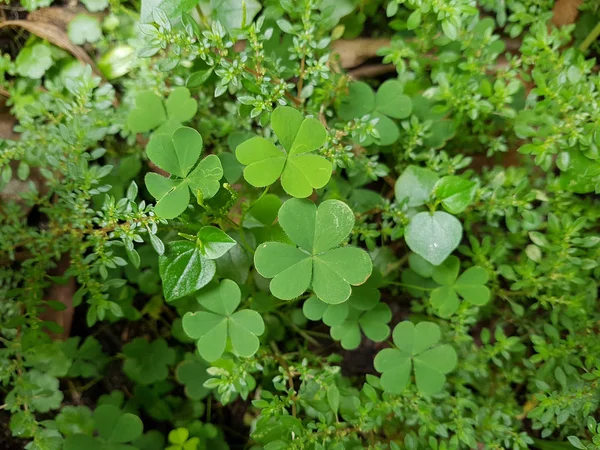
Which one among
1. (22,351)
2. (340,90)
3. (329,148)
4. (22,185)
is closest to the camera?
(329,148)

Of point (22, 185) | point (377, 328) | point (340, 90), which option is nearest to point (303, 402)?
point (377, 328)

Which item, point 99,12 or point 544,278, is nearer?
point 544,278

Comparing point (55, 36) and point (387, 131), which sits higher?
point (55, 36)

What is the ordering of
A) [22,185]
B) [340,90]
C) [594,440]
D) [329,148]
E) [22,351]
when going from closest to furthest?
[594,440] < [329,148] < [22,351] < [340,90] < [22,185]

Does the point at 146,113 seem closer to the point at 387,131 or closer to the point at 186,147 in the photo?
the point at 186,147

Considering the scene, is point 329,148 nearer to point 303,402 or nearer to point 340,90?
point 340,90

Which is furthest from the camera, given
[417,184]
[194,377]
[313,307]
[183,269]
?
[194,377]

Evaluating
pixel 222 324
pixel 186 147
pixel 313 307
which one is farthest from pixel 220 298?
pixel 186 147
